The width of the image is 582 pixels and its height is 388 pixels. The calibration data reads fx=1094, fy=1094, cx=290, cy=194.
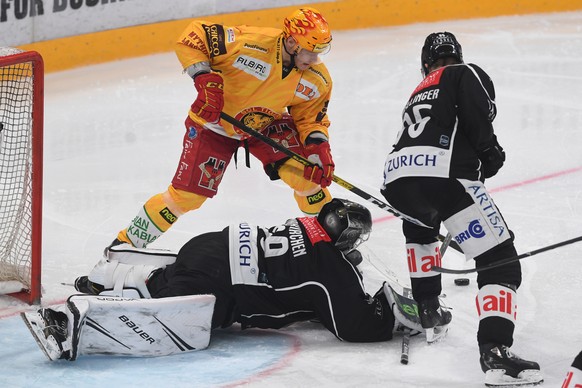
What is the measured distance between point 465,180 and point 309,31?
104 centimetres

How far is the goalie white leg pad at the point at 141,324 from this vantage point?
349 centimetres

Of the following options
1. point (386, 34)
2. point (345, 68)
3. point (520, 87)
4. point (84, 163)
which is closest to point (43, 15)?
point (84, 163)

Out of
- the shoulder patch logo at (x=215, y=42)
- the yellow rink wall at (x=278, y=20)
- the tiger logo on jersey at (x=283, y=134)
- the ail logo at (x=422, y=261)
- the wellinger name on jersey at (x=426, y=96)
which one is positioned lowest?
the ail logo at (x=422, y=261)

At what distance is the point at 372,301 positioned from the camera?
3609 mm

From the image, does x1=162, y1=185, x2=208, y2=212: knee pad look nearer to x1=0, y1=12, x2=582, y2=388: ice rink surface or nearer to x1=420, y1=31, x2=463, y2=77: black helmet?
x1=0, y1=12, x2=582, y2=388: ice rink surface

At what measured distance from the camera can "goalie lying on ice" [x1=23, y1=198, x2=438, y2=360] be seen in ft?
11.5

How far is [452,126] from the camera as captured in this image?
3.45m

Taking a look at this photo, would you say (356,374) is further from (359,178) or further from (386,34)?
(386,34)

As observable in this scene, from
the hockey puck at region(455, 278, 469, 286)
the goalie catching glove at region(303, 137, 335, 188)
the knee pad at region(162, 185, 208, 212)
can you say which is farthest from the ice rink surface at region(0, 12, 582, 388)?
the knee pad at region(162, 185, 208, 212)

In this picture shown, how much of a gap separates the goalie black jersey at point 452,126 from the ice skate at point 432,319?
18.0 inches

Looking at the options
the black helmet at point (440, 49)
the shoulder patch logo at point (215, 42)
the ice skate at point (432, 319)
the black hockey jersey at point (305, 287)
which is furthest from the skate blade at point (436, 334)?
the shoulder patch logo at point (215, 42)

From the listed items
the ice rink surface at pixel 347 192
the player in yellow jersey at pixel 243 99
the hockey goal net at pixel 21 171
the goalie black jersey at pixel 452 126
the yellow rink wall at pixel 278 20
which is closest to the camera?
the goalie black jersey at pixel 452 126

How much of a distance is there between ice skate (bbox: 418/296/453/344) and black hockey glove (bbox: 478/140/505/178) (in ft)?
1.54

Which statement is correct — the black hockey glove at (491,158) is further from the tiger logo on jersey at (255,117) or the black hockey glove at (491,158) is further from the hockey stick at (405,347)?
the tiger logo on jersey at (255,117)
